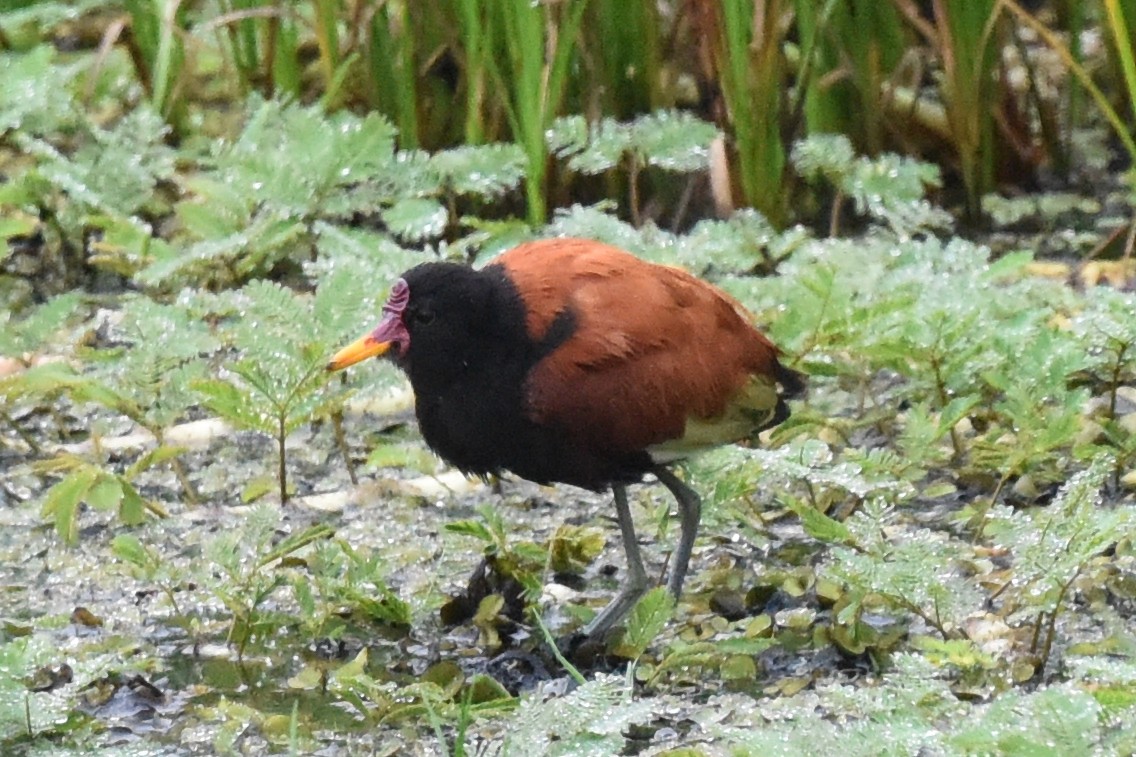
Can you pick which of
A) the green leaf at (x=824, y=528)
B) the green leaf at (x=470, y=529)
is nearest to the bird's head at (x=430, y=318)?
the green leaf at (x=470, y=529)

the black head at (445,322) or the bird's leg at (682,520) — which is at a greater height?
Result: the black head at (445,322)

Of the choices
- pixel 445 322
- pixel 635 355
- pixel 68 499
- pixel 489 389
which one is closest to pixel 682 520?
pixel 635 355

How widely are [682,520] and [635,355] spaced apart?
0.38m

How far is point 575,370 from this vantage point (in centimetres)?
308

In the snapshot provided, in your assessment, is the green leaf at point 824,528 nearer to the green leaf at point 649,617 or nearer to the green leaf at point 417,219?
the green leaf at point 649,617

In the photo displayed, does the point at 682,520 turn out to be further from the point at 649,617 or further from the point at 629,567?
the point at 649,617

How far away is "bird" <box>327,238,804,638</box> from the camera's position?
3082mm

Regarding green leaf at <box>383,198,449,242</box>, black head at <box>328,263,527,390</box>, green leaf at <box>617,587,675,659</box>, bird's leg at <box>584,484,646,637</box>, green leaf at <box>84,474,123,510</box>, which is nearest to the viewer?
green leaf at <box>617,587,675,659</box>

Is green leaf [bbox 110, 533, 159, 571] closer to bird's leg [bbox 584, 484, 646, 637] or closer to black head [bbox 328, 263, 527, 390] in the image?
black head [bbox 328, 263, 527, 390]

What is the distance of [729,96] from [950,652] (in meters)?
2.45

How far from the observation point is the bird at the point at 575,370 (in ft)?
10.1

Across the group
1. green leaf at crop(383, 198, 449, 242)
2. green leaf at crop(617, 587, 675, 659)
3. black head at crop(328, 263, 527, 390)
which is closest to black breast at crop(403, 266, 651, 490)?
black head at crop(328, 263, 527, 390)

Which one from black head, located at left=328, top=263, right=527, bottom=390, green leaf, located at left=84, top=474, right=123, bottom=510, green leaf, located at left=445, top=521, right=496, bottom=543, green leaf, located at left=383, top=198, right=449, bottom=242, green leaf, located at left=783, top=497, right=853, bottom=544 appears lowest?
green leaf, located at left=445, top=521, right=496, bottom=543

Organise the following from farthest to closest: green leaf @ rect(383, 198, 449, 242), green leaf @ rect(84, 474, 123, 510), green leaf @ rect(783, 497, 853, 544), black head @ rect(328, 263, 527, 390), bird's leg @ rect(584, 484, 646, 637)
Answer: green leaf @ rect(383, 198, 449, 242) → green leaf @ rect(84, 474, 123, 510) → bird's leg @ rect(584, 484, 646, 637) → black head @ rect(328, 263, 527, 390) → green leaf @ rect(783, 497, 853, 544)
